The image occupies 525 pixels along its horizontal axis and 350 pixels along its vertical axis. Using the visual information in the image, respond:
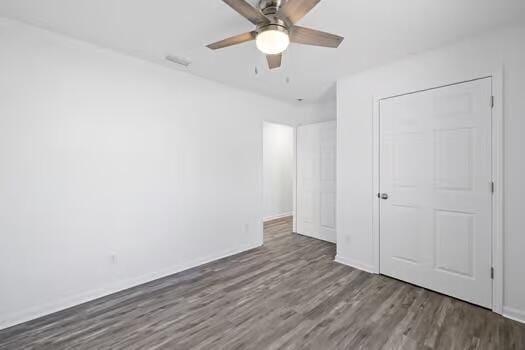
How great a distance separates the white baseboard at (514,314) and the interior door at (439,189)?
13 cm

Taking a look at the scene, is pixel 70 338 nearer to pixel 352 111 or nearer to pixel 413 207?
pixel 413 207

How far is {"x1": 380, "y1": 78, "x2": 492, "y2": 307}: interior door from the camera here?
7.43 ft

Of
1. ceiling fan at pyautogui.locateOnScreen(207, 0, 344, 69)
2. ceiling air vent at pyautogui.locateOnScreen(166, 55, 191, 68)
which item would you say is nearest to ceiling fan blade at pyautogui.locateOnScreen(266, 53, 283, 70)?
ceiling fan at pyautogui.locateOnScreen(207, 0, 344, 69)

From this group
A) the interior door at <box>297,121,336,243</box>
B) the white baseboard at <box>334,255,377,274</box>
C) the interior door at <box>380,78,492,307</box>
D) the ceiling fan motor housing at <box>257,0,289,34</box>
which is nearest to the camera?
the ceiling fan motor housing at <box>257,0,289,34</box>

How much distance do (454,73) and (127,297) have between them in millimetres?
4027

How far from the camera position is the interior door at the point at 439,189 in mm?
2264

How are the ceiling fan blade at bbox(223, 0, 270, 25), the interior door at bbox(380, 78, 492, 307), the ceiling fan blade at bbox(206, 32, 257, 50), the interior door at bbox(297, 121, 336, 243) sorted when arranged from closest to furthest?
the ceiling fan blade at bbox(223, 0, 270, 25), the ceiling fan blade at bbox(206, 32, 257, 50), the interior door at bbox(380, 78, 492, 307), the interior door at bbox(297, 121, 336, 243)

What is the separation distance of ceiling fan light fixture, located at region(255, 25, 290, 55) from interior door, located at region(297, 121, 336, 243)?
8.99 ft

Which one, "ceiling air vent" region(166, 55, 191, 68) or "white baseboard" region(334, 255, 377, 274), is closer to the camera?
"ceiling air vent" region(166, 55, 191, 68)

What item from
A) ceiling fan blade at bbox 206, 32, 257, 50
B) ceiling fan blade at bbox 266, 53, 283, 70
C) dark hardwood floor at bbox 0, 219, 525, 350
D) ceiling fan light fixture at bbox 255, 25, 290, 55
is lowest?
dark hardwood floor at bbox 0, 219, 525, 350

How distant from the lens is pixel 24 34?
2.11m

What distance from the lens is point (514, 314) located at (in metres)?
2.08

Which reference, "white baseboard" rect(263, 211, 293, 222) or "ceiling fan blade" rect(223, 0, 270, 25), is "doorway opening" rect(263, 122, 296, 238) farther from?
"ceiling fan blade" rect(223, 0, 270, 25)

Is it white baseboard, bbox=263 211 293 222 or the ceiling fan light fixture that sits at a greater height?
the ceiling fan light fixture
